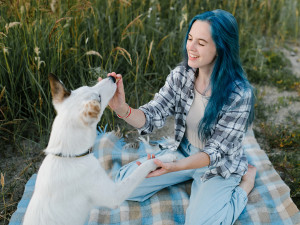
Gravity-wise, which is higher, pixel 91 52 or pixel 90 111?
pixel 90 111

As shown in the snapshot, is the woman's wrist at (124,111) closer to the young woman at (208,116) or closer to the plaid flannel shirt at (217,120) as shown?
the young woman at (208,116)

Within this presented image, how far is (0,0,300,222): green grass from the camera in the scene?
11.5ft

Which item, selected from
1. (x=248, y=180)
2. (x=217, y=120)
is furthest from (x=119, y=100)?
(x=248, y=180)

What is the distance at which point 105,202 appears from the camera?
2.23m

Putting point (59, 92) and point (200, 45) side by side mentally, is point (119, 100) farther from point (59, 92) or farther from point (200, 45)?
point (200, 45)

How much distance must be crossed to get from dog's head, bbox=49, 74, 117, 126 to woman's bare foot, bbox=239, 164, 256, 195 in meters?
1.50

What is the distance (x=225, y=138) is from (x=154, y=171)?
0.63 metres

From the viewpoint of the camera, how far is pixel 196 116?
2.84 meters

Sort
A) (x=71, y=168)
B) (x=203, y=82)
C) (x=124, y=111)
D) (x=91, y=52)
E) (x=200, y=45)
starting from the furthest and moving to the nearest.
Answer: (x=91, y=52) → (x=203, y=82) → (x=124, y=111) → (x=200, y=45) → (x=71, y=168)

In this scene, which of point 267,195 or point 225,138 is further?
point 267,195

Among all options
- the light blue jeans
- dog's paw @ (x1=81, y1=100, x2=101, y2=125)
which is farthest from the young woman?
dog's paw @ (x1=81, y1=100, x2=101, y2=125)

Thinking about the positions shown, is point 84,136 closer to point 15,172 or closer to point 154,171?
point 154,171

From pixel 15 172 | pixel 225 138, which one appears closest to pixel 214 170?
pixel 225 138

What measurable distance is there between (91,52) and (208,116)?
4.08 ft
